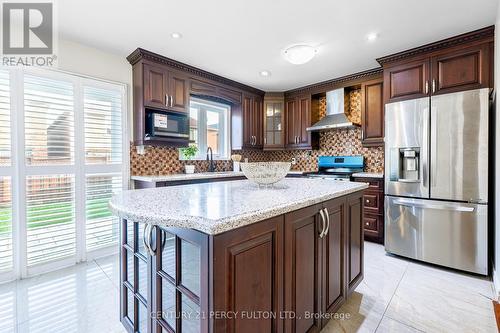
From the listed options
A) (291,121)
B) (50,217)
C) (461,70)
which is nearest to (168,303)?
Result: (50,217)

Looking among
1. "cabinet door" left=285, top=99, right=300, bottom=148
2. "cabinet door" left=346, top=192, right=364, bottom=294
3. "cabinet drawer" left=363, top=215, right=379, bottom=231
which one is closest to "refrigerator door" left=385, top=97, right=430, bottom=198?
"cabinet drawer" left=363, top=215, right=379, bottom=231

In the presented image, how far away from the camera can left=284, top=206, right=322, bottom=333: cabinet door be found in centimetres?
118

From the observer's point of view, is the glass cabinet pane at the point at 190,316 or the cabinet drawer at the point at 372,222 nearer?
the glass cabinet pane at the point at 190,316

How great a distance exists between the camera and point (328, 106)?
158 inches

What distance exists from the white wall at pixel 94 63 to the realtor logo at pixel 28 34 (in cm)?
10

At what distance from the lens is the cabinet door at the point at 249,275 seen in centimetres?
86

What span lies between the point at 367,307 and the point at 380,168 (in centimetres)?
242

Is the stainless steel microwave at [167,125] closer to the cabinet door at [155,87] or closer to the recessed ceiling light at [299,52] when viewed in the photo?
the cabinet door at [155,87]

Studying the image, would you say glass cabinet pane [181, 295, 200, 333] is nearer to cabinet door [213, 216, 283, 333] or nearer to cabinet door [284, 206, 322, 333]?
cabinet door [213, 216, 283, 333]

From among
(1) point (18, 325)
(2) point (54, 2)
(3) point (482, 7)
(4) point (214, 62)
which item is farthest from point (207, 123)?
(3) point (482, 7)

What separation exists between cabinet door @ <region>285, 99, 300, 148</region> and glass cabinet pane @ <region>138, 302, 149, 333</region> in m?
3.64

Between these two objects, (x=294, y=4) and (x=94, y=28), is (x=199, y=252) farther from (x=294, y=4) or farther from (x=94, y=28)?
(x=94, y=28)

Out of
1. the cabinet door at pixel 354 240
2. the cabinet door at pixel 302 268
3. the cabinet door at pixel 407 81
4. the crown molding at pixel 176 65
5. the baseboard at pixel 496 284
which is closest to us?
the cabinet door at pixel 302 268

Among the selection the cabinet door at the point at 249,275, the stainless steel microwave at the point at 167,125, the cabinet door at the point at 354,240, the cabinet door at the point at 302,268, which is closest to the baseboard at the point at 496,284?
the cabinet door at the point at 354,240
